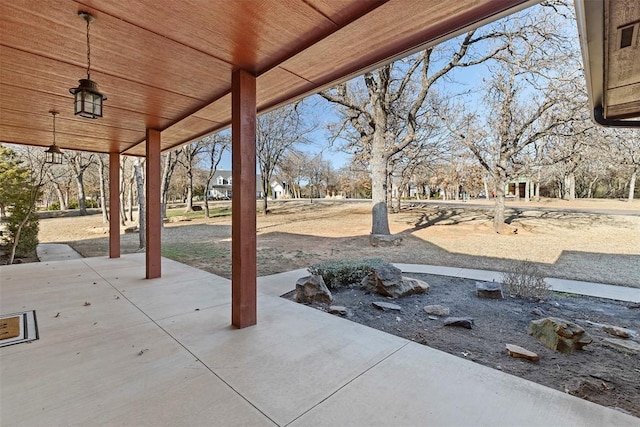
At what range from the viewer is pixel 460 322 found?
3102 millimetres

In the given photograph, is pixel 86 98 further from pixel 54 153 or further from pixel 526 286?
pixel 526 286

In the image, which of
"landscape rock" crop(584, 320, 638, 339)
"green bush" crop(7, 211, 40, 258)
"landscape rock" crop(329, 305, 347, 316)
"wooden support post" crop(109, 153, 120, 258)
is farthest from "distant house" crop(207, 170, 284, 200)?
"landscape rock" crop(584, 320, 638, 339)

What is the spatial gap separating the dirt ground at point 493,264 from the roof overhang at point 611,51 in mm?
2466

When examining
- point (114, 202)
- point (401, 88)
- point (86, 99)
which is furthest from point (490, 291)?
point (114, 202)

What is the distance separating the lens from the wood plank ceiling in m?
1.96

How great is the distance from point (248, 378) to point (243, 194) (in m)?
1.67

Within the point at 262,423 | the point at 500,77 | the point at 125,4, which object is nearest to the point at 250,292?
the point at 262,423

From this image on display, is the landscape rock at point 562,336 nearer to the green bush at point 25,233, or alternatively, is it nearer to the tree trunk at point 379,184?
the tree trunk at point 379,184

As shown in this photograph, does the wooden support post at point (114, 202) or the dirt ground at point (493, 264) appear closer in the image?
the dirt ground at point (493, 264)

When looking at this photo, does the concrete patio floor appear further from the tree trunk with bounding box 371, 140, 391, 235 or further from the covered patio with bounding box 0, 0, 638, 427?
the tree trunk with bounding box 371, 140, 391, 235

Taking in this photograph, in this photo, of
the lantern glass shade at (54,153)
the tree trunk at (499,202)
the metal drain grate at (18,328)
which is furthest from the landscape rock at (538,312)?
the tree trunk at (499,202)

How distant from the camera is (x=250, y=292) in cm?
309

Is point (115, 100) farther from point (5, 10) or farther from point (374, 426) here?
point (374, 426)

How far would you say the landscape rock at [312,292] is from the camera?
384 cm
